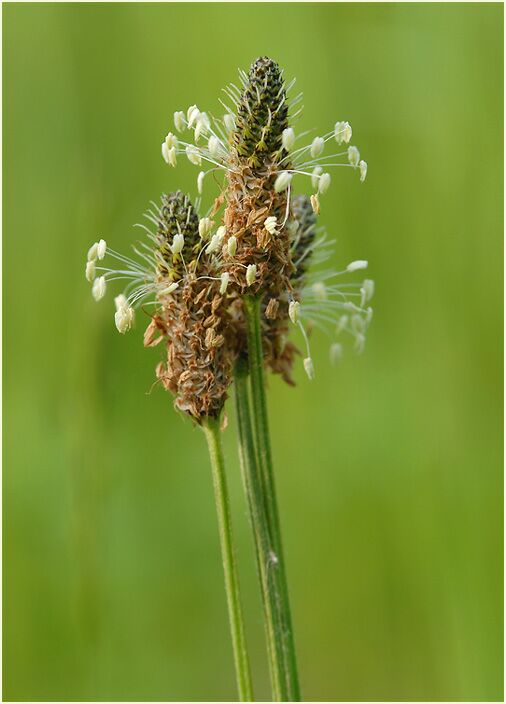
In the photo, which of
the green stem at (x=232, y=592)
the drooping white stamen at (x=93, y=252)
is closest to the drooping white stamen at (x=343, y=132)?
the drooping white stamen at (x=93, y=252)

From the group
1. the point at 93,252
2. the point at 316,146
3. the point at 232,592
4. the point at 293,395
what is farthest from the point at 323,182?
the point at 293,395

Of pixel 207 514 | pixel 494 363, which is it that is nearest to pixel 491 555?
pixel 494 363

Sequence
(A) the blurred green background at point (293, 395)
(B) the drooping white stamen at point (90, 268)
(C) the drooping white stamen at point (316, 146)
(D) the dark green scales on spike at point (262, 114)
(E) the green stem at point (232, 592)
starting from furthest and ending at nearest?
(A) the blurred green background at point (293, 395) < (B) the drooping white stamen at point (90, 268) < (C) the drooping white stamen at point (316, 146) < (D) the dark green scales on spike at point (262, 114) < (E) the green stem at point (232, 592)

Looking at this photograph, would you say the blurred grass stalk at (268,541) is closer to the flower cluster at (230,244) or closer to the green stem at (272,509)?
the green stem at (272,509)

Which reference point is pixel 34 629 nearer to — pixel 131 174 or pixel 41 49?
pixel 131 174

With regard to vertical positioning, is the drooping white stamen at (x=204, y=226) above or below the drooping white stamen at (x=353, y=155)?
below

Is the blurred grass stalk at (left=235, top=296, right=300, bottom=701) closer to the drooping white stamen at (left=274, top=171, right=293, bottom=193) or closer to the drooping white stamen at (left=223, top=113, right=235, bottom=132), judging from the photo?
the drooping white stamen at (left=274, top=171, right=293, bottom=193)
